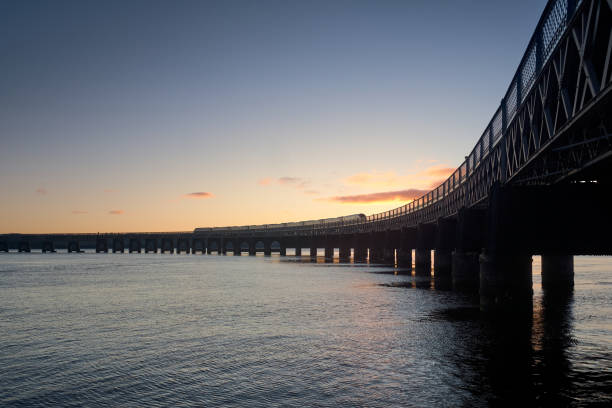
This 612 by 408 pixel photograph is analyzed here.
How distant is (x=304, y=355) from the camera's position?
20000 millimetres

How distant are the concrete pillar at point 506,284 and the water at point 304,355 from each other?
166 cm

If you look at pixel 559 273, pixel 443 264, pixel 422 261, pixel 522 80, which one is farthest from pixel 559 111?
pixel 422 261

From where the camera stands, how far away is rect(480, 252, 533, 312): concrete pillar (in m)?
32.9

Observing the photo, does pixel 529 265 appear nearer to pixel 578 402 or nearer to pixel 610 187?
pixel 610 187

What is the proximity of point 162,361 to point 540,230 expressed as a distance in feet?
72.9

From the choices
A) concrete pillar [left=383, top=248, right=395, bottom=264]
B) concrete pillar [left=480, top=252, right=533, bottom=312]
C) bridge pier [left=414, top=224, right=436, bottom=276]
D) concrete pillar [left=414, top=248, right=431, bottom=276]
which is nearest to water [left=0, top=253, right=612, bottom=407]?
concrete pillar [left=480, top=252, right=533, bottom=312]

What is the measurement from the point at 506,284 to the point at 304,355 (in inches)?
761

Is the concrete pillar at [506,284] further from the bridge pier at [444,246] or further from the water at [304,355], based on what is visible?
the bridge pier at [444,246]

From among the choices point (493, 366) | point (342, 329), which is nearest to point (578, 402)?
point (493, 366)

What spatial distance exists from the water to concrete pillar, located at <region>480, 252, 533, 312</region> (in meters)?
1.66

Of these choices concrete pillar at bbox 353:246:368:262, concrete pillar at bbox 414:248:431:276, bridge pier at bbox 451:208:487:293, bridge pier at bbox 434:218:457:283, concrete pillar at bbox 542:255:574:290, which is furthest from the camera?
concrete pillar at bbox 353:246:368:262

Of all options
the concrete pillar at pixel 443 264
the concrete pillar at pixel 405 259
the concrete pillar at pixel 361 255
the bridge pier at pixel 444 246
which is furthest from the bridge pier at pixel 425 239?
the concrete pillar at pixel 361 255

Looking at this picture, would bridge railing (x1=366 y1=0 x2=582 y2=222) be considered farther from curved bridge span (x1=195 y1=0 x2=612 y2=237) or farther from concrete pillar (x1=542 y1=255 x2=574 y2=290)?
concrete pillar (x1=542 y1=255 x2=574 y2=290)

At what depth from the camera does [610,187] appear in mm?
26828
